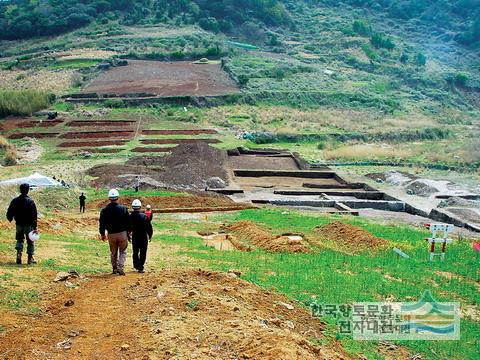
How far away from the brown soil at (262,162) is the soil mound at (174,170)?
1.05 metres

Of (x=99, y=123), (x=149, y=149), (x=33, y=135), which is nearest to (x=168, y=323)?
(x=149, y=149)

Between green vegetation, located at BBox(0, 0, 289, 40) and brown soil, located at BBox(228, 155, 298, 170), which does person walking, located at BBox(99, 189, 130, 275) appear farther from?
green vegetation, located at BBox(0, 0, 289, 40)

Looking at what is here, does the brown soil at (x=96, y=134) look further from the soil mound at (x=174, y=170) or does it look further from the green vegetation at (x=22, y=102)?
the green vegetation at (x=22, y=102)

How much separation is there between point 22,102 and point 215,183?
32463 mm

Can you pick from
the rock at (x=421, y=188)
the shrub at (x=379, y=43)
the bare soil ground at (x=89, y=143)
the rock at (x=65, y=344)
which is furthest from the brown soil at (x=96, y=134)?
the shrub at (x=379, y=43)

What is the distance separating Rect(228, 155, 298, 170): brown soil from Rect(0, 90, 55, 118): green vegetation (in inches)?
984

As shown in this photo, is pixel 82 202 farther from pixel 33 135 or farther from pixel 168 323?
pixel 33 135

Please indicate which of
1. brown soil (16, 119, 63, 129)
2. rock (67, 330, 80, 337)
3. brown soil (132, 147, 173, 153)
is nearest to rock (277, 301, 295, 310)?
rock (67, 330, 80, 337)

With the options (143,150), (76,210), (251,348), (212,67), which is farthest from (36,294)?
(212,67)

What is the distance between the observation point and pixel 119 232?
11.0 m

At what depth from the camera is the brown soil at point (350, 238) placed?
61.1 ft

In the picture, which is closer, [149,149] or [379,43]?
[149,149]

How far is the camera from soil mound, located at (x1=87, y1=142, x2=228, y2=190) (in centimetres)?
3438

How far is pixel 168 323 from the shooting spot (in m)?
8.12
